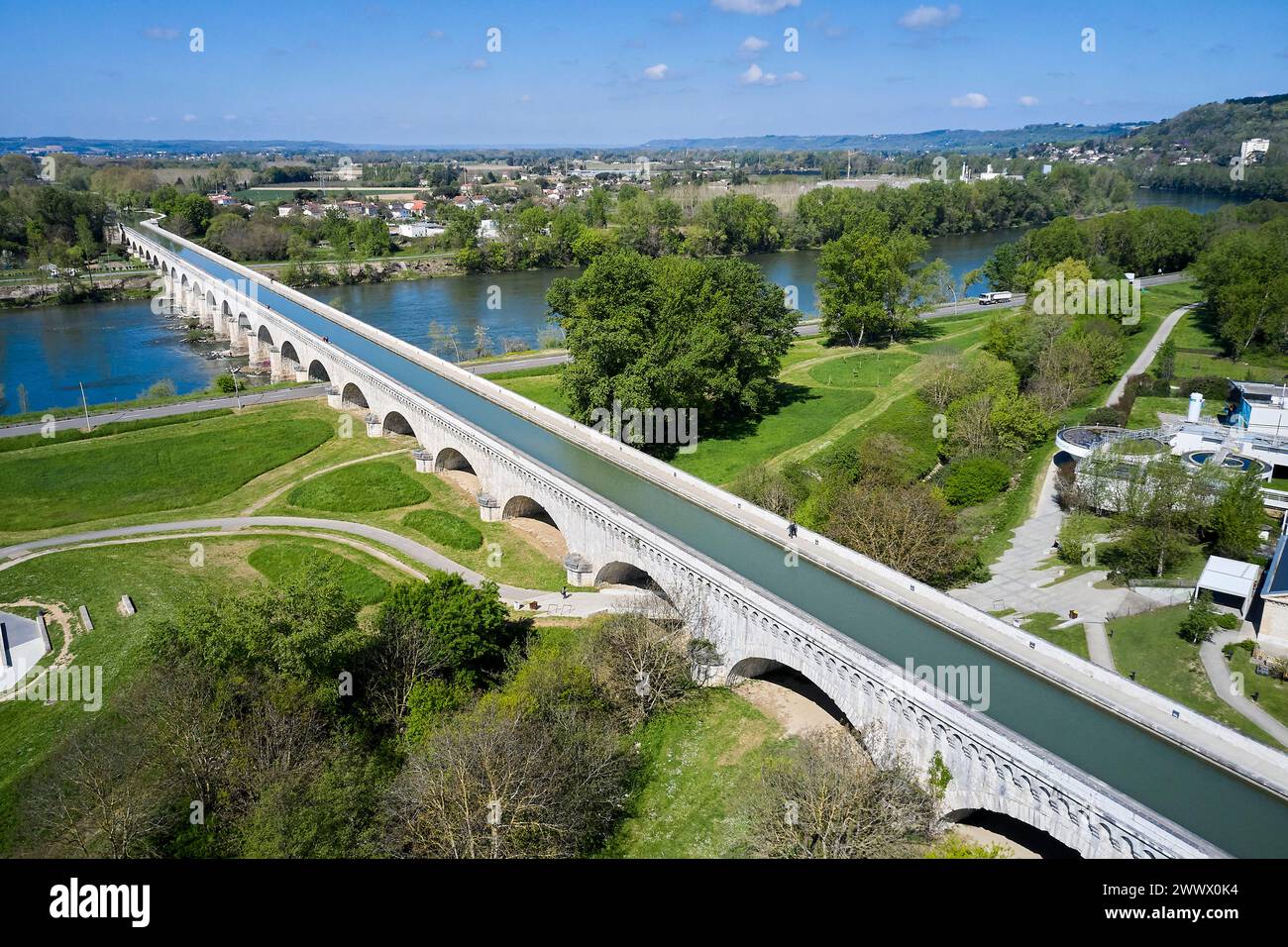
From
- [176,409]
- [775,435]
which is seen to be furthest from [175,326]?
[775,435]

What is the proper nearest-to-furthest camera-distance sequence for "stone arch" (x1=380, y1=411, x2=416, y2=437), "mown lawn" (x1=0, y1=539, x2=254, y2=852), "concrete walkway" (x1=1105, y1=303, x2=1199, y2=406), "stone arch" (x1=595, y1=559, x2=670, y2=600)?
1. "mown lawn" (x1=0, y1=539, x2=254, y2=852)
2. "stone arch" (x1=595, y1=559, x2=670, y2=600)
3. "stone arch" (x1=380, y1=411, x2=416, y2=437)
4. "concrete walkway" (x1=1105, y1=303, x2=1199, y2=406)

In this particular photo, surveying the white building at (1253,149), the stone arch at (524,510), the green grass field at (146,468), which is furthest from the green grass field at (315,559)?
the white building at (1253,149)

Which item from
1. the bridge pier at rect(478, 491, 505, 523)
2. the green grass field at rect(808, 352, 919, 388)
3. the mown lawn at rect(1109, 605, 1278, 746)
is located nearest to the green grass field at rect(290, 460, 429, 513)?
the bridge pier at rect(478, 491, 505, 523)

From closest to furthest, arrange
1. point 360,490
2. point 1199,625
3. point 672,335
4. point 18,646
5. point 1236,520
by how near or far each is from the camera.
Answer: point 1199,625 < point 18,646 < point 1236,520 < point 360,490 < point 672,335

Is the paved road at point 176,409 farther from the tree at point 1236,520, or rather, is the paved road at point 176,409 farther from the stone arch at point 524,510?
the tree at point 1236,520

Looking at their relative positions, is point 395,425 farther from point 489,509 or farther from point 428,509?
point 489,509

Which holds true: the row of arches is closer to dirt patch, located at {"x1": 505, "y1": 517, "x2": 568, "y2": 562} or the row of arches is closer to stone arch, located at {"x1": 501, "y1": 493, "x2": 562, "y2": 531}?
stone arch, located at {"x1": 501, "y1": 493, "x2": 562, "y2": 531}
